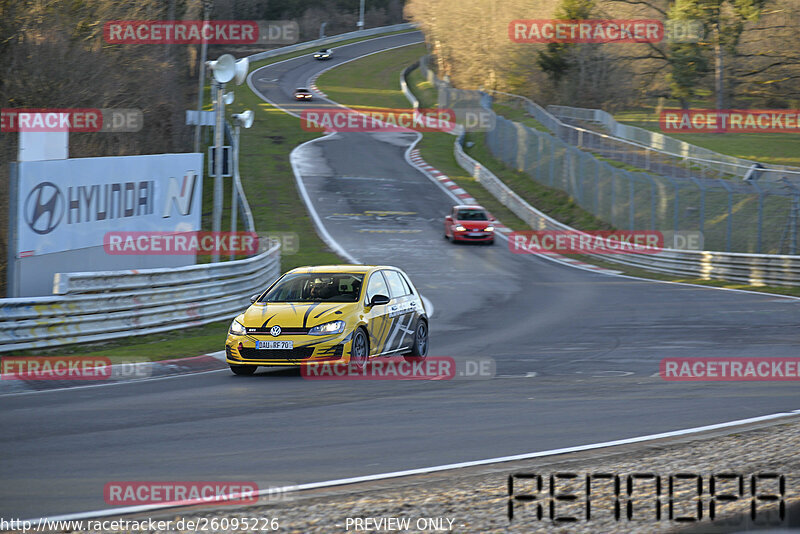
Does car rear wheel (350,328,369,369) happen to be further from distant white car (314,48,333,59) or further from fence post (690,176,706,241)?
distant white car (314,48,333,59)

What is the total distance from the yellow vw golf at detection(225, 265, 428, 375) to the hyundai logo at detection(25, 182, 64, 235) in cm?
A: 421

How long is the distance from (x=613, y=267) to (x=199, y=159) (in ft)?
52.1

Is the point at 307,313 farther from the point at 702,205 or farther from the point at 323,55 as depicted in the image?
the point at 323,55

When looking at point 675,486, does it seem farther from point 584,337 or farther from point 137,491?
point 584,337

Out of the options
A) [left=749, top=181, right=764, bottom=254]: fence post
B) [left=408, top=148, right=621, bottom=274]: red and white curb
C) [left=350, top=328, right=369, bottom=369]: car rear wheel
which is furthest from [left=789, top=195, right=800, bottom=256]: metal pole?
[left=350, top=328, right=369, bottom=369]: car rear wheel

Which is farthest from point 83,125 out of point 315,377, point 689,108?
point 689,108

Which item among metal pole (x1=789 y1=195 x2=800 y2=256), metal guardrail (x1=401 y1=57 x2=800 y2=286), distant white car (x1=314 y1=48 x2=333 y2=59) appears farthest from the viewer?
distant white car (x1=314 y1=48 x2=333 y2=59)

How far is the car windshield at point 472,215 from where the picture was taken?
119 feet

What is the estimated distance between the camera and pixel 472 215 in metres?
36.4

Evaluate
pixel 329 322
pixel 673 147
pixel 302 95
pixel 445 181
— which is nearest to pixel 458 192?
pixel 445 181

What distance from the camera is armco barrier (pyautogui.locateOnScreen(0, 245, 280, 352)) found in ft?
46.7

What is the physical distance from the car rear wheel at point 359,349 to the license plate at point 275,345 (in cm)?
82

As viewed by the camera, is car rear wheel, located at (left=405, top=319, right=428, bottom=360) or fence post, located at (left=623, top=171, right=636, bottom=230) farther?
fence post, located at (left=623, top=171, right=636, bottom=230)

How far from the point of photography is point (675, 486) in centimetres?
687
